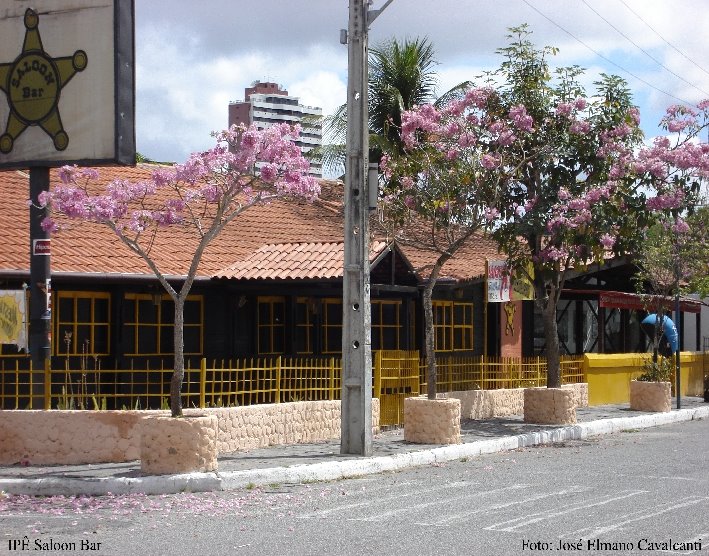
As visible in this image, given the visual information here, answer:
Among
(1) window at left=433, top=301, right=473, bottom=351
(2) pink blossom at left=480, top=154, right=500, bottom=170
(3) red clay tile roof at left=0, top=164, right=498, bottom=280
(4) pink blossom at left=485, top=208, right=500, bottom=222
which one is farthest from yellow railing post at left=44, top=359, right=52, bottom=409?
(1) window at left=433, top=301, right=473, bottom=351

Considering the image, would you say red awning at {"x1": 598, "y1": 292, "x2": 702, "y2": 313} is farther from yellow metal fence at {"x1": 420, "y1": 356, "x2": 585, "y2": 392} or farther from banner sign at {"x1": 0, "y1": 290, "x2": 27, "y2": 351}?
banner sign at {"x1": 0, "y1": 290, "x2": 27, "y2": 351}

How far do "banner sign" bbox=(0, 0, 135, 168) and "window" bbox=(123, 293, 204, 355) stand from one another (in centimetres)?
437

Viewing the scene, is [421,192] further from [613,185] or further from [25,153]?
[25,153]

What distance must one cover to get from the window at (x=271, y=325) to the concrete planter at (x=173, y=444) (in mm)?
7191

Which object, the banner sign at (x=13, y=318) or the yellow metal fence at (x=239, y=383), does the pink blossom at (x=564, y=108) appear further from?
the banner sign at (x=13, y=318)

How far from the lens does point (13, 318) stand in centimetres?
1419

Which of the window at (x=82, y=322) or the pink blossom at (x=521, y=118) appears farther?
the pink blossom at (x=521, y=118)

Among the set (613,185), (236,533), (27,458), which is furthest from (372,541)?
(613,185)

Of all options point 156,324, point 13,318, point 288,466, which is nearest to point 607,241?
point 156,324

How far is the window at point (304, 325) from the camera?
2053 cm

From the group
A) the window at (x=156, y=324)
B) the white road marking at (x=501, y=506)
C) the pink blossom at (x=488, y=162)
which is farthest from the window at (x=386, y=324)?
the white road marking at (x=501, y=506)

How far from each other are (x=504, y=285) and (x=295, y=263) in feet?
15.5

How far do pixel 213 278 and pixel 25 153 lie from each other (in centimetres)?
468

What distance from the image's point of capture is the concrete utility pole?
1498 cm
